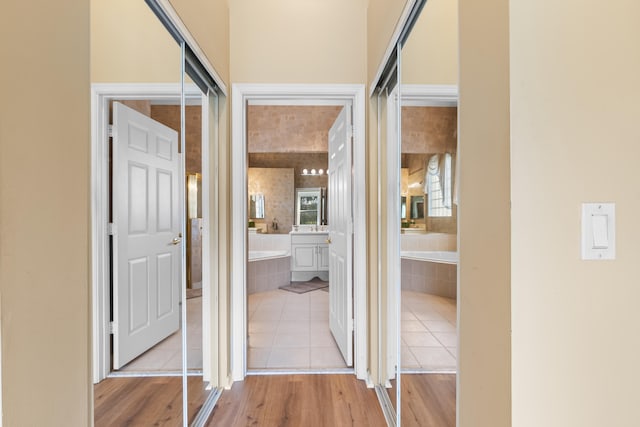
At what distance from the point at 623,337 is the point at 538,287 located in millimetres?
211

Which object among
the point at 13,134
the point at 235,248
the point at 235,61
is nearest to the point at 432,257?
the point at 13,134

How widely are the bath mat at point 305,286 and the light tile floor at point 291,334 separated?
299 millimetres

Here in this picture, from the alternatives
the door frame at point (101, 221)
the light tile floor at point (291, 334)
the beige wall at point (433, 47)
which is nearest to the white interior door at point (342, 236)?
the light tile floor at point (291, 334)

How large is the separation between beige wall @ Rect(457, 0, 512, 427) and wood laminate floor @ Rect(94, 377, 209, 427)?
42.3 inches

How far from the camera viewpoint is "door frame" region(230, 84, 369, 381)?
210 centimetres

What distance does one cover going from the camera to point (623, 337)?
59 cm

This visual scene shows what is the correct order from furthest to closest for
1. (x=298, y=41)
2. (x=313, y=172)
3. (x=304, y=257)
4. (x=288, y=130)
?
(x=313, y=172) < (x=304, y=257) < (x=288, y=130) < (x=298, y=41)

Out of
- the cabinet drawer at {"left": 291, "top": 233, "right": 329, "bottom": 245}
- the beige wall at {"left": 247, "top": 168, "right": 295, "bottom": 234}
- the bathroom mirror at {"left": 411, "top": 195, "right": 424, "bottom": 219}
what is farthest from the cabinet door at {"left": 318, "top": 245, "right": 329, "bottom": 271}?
the bathroom mirror at {"left": 411, "top": 195, "right": 424, "bottom": 219}

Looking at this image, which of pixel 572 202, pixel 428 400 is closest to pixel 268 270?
pixel 428 400

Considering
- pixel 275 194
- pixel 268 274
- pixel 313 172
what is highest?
pixel 313 172

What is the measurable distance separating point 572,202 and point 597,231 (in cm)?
8

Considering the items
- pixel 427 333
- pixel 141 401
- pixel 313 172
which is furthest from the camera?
pixel 313 172

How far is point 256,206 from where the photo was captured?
5941 millimetres

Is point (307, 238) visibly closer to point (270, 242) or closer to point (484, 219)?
point (270, 242)
